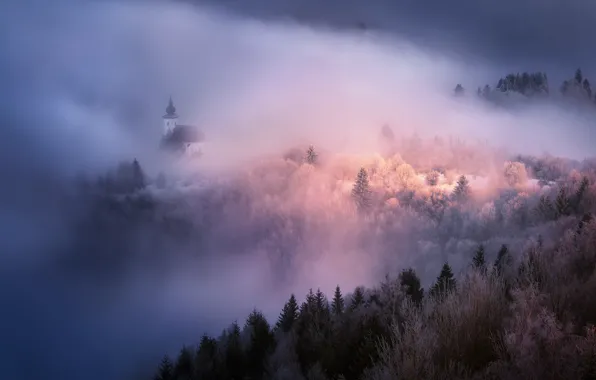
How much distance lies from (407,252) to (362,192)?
86.9 feet

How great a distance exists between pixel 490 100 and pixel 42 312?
382ft

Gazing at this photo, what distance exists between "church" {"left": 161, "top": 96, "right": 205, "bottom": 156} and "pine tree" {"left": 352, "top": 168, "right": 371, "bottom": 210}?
3878cm

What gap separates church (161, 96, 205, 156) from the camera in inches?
4609

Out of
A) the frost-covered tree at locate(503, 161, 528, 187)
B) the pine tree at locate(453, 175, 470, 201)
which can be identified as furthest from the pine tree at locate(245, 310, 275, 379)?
the frost-covered tree at locate(503, 161, 528, 187)

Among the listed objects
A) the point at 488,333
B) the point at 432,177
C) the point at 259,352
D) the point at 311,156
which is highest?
the point at 311,156

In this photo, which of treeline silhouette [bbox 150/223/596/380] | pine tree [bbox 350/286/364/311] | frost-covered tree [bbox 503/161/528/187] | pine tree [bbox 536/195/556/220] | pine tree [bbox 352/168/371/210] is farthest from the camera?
pine tree [bbox 352/168/371/210]

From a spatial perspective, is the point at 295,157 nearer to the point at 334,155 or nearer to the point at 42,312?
the point at 334,155

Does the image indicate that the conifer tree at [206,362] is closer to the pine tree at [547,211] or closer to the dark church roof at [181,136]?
the pine tree at [547,211]

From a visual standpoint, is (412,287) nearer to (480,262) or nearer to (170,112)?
(480,262)

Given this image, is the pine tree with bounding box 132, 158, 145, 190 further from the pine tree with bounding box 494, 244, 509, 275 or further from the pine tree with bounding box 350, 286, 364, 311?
the pine tree with bounding box 494, 244, 509, 275

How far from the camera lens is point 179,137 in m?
117

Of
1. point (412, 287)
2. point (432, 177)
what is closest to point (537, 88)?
point (432, 177)

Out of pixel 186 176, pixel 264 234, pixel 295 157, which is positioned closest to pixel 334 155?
pixel 295 157

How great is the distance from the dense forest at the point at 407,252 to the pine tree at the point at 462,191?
17cm
